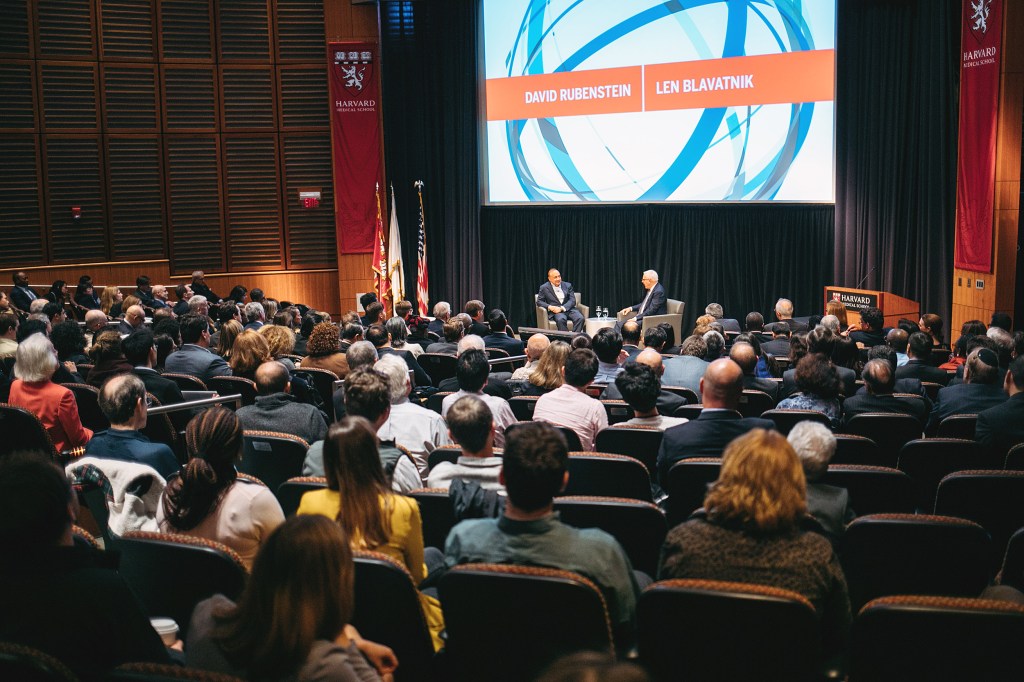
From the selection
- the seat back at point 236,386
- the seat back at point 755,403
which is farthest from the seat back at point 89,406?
the seat back at point 755,403

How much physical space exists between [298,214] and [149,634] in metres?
11.6

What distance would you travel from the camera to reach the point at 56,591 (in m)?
2.08

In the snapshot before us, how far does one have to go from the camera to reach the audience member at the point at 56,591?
2049 millimetres

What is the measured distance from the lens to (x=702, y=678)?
219cm

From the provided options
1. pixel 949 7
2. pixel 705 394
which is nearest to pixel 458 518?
pixel 705 394

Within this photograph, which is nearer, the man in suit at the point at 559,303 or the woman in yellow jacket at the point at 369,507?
the woman in yellow jacket at the point at 369,507

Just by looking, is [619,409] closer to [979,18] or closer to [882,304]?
[882,304]

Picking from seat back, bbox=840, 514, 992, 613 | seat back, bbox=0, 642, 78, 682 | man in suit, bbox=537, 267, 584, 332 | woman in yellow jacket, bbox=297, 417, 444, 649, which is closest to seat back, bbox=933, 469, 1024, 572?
seat back, bbox=840, 514, 992, 613

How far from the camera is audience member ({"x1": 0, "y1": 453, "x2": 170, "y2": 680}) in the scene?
80.7 inches

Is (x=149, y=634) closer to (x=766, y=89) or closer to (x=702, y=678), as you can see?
(x=702, y=678)

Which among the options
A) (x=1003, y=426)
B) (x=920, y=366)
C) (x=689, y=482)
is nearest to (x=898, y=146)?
(x=920, y=366)

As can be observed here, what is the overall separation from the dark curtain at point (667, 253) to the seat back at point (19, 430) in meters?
9.37

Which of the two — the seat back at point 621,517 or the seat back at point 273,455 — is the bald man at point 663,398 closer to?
the seat back at point 273,455

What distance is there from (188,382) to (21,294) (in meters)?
6.44
